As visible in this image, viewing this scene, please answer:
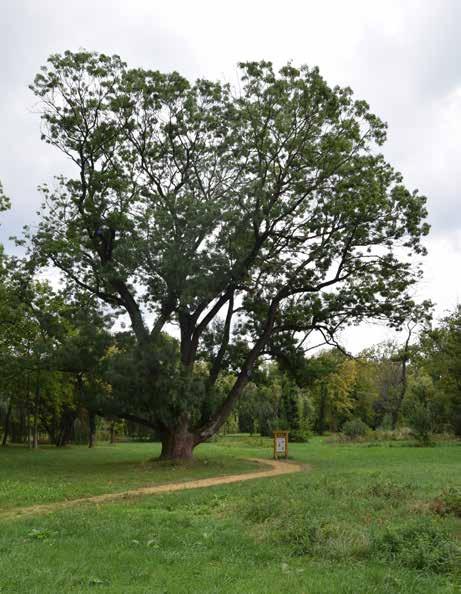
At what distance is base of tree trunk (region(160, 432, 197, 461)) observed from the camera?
21.8 meters

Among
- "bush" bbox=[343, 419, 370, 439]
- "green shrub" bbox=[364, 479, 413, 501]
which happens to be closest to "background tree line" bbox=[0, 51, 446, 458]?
"green shrub" bbox=[364, 479, 413, 501]

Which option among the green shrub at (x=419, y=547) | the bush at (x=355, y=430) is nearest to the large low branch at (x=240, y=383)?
the green shrub at (x=419, y=547)

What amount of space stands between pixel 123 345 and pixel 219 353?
446 centimetres

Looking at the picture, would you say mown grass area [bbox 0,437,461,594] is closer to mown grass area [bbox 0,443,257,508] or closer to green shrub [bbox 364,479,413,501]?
green shrub [bbox 364,479,413,501]

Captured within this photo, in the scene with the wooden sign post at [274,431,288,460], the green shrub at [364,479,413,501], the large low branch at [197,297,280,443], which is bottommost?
the green shrub at [364,479,413,501]

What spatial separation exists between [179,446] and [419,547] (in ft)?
52.5

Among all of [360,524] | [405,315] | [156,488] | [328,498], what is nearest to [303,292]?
[405,315]

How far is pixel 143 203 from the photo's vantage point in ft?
73.2

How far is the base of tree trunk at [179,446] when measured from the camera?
21.8m

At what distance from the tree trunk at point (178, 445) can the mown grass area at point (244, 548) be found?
10771 millimetres

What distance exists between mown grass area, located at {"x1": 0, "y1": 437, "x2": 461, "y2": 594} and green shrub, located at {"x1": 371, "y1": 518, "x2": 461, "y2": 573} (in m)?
0.01

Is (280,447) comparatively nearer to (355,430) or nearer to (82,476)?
(82,476)

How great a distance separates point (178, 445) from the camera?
71.6 feet

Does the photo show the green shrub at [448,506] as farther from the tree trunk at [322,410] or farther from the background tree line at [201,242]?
the tree trunk at [322,410]
